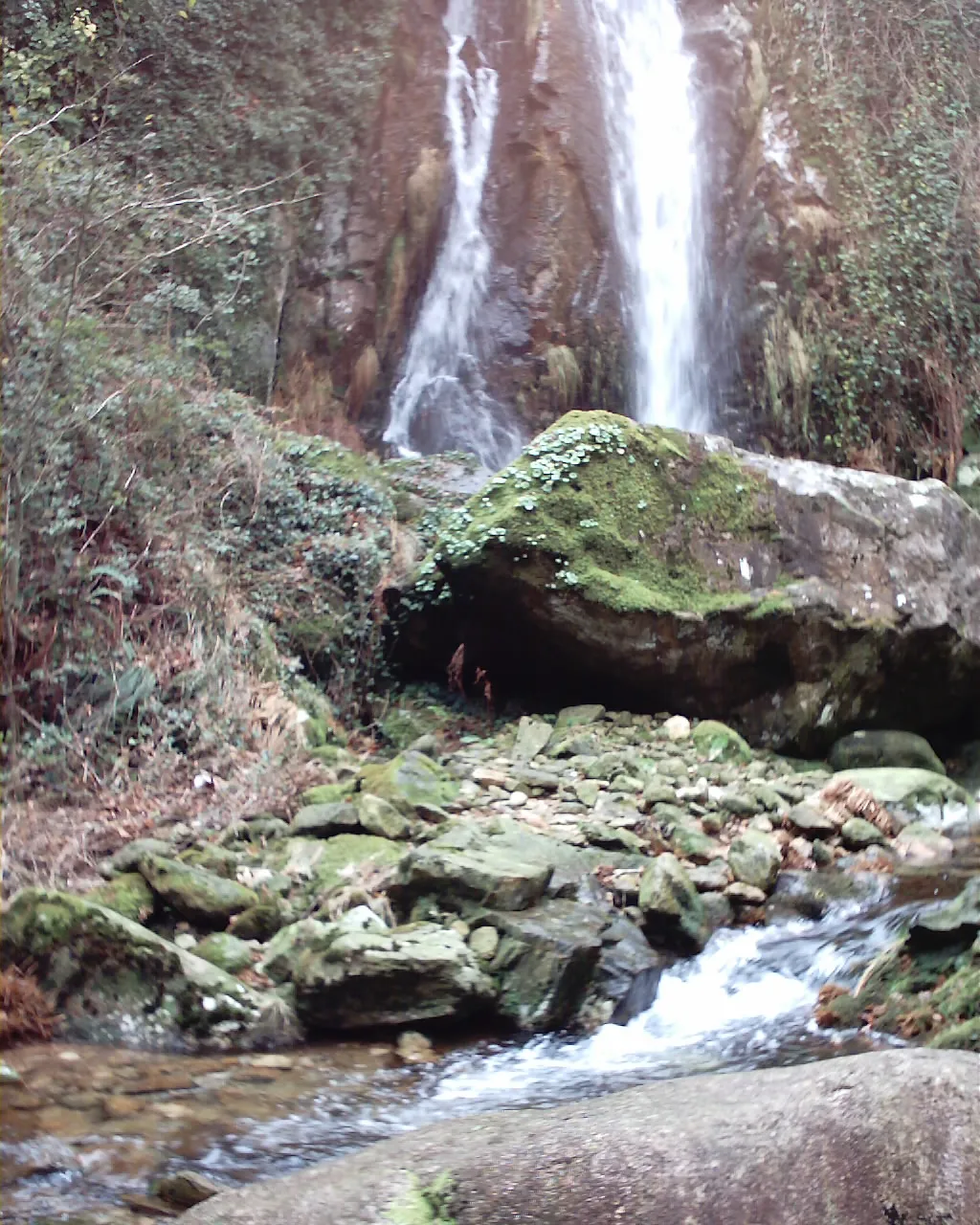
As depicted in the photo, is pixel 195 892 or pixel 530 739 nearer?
pixel 195 892

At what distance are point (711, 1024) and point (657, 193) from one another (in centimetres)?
1181

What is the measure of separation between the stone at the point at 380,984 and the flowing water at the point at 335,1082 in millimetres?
127

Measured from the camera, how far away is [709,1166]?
202 centimetres

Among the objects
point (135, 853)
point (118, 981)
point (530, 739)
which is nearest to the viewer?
point (118, 981)

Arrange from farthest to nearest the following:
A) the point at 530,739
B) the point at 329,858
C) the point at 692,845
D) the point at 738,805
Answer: the point at 530,739 < the point at 738,805 < the point at 692,845 < the point at 329,858

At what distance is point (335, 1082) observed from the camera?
3510mm

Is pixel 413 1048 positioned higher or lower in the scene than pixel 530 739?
lower

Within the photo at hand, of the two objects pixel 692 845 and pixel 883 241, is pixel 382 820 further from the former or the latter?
pixel 883 241

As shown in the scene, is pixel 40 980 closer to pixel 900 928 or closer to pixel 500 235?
pixel 900 928

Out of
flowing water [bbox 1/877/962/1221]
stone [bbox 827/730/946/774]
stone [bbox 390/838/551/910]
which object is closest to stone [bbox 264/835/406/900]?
stone [bbox 390/838/551/910]

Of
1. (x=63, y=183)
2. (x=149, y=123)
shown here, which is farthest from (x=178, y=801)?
(x=149, y=123)

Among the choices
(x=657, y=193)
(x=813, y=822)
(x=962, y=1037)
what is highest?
(x=657, y=193)

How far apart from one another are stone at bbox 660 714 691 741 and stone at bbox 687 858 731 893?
7.06 ft

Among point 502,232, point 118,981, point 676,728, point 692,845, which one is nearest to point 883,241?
point 502,232
